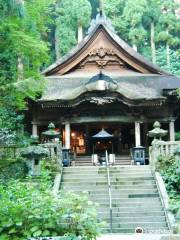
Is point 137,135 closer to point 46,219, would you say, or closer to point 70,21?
point 46,219

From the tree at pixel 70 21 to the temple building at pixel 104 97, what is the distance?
14.6m

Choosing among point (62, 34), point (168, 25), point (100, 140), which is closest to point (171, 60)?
point (168, 25)

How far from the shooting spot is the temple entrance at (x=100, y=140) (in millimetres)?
24188

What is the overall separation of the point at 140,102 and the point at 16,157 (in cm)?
822

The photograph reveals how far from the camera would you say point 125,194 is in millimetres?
14703

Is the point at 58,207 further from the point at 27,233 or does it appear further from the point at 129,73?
the point at 129,73

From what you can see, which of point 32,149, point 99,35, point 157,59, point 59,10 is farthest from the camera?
point 157,59

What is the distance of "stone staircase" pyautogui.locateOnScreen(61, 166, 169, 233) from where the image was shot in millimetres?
12586

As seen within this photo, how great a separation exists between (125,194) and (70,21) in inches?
1230

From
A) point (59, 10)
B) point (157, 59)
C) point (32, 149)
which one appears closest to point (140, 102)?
point (32, 149)

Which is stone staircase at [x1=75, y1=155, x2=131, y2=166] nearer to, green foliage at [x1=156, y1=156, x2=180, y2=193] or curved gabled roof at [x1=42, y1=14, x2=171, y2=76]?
green foliage at [x1=156, y1=156, x2=180, y2=193]

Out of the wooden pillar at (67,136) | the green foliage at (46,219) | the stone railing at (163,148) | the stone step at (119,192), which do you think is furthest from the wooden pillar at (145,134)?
the green foliage at (46,219)

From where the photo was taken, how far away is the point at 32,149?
1589 cm

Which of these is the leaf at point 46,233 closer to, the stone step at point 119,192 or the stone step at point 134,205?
the stone step at point 134,205
